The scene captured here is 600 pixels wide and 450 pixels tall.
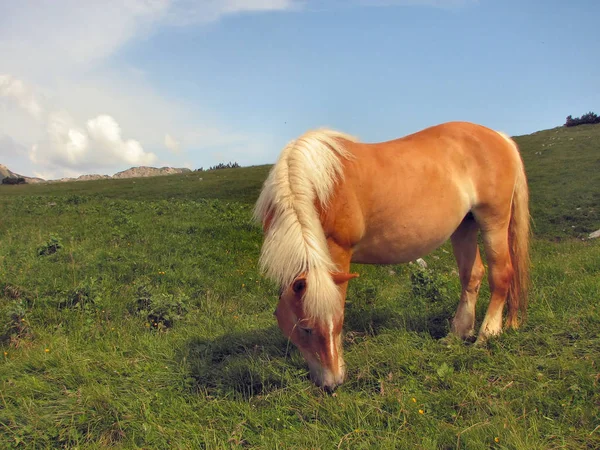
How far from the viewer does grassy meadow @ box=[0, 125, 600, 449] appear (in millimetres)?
2939

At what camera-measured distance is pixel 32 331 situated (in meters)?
4.89

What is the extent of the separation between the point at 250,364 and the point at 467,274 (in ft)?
8.59

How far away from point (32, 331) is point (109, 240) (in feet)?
13.3

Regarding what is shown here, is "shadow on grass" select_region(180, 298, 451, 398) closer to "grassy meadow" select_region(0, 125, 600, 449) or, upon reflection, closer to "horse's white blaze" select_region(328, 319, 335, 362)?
"grassy meadow" select_region(0, 125, 600, 449)

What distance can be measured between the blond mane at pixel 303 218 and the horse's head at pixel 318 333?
0.20ft

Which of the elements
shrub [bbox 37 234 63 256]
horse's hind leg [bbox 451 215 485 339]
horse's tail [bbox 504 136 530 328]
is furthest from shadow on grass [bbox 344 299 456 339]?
shrub [bbox 37 234 63 256]

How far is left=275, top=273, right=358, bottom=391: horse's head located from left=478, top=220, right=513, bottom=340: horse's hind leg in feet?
6.67

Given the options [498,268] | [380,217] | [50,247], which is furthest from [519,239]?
[50,247]

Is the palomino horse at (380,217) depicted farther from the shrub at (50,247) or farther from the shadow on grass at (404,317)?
the shrub at (50,247)

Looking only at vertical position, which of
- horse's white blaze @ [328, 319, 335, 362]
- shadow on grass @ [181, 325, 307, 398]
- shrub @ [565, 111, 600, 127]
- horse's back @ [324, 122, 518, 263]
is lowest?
shadow on grass @ [181, 325, 307, 398]

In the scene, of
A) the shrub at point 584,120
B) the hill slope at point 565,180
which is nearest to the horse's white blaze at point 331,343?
the hill slope at point 565,180

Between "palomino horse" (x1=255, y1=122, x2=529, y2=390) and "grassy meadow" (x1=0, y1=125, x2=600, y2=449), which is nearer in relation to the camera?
"grassy meadow" (x1=0, y1=125, x2=600, y2=449)

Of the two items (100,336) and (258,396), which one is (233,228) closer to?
(100,336)

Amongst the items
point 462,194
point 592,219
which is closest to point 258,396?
point 462,194
